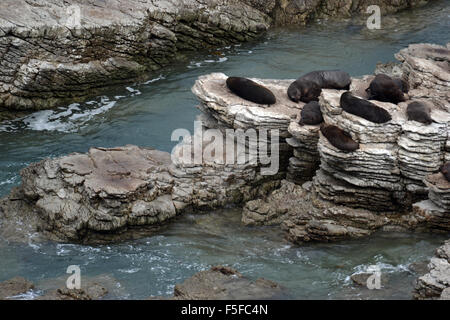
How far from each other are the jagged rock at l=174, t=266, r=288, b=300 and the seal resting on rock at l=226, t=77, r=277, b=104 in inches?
145

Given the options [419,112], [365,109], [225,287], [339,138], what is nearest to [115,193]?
[225,287]

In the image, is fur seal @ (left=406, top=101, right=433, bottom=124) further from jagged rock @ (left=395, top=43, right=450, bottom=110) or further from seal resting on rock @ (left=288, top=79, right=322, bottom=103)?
seal resting on rock @ (left=288, top=79, right=322, bottom=103)

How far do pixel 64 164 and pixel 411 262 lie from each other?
626 cm

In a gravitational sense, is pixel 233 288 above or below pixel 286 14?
below

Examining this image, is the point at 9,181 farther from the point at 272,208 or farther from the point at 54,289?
the point at 272,208

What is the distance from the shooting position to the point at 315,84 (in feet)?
41.0

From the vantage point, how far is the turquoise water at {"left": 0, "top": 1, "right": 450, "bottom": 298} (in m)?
9.80

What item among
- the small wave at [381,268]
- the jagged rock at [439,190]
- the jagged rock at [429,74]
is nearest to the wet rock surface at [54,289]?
the small wave at [381,268]

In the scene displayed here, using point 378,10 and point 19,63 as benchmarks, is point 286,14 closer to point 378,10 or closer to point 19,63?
point 378,10

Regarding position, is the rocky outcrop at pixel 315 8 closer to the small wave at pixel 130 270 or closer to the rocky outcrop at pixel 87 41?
the rocky outcrop at pixel 87 41

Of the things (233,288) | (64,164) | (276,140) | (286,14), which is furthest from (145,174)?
(286,14)

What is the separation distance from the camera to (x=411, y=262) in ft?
31.3

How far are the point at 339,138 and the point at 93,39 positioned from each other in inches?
315

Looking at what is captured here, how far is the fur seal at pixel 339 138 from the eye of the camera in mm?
10203
